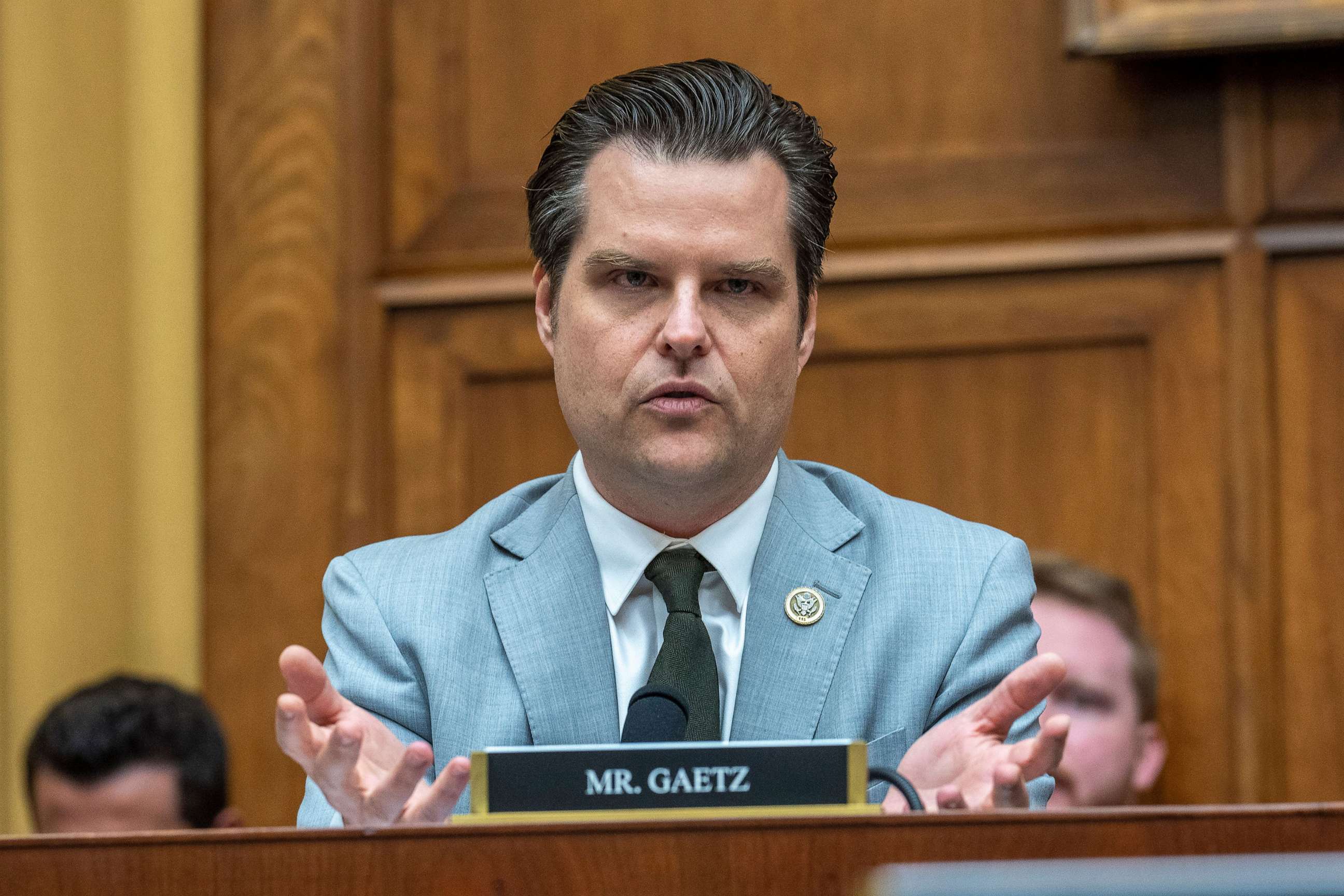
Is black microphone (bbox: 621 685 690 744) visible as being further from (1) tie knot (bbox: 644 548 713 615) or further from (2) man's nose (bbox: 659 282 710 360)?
(2) man's nose (bbox: 659 282 710 360)

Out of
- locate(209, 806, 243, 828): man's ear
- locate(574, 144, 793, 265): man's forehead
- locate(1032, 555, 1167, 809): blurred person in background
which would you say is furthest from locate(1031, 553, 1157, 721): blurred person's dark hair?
locate(209, 806, 243, 828): man's ear

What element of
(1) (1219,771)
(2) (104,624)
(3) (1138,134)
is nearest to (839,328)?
(3) (1138,134)

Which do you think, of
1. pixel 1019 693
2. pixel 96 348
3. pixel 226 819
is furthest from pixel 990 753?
pixel 96 348

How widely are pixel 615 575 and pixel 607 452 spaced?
0.43ft

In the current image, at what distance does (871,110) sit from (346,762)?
1.80m

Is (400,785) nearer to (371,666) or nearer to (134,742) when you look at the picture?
(371,666)

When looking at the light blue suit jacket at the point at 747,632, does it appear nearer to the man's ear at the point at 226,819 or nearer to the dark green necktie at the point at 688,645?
the dark green necktie at the point at 688,645

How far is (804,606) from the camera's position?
162cm

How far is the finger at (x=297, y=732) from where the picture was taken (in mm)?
1207

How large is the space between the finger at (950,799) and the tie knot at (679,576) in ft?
1.40

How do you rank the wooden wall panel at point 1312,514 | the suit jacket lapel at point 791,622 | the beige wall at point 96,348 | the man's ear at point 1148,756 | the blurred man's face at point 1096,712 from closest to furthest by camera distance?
the suit jacket lapel at point 791,622
the blurred man's face at point 1096,712
the man's ear at point 1148,756
the wooden wall panel at point 1312,514
the beige wall at point 96,348

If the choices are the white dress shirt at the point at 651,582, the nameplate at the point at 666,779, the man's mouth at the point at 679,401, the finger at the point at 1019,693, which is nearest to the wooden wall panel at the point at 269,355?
the white dress shirt at the point at 651,582

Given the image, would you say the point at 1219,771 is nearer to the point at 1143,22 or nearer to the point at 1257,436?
the point at 1257,436

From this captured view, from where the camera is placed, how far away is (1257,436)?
2.56 metres
